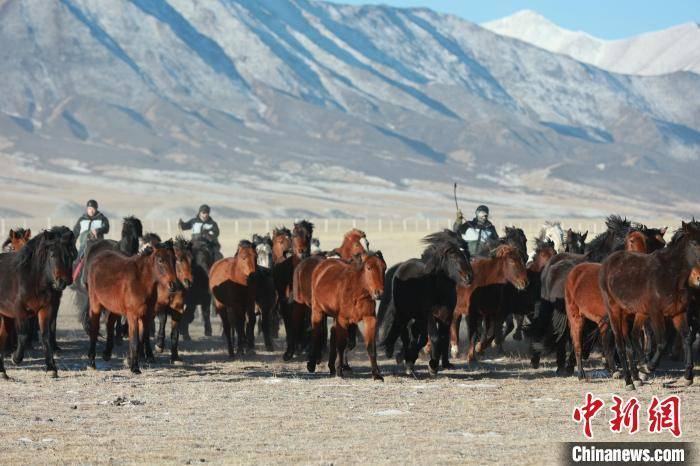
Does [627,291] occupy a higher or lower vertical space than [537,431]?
higher

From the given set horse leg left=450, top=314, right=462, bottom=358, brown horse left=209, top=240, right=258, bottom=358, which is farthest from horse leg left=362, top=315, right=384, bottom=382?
brown horse left=209, top=240, right=258, bottom=358

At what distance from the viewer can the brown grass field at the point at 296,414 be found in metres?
11.0

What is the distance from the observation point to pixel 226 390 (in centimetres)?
1506

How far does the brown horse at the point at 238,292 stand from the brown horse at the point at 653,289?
6146 mm

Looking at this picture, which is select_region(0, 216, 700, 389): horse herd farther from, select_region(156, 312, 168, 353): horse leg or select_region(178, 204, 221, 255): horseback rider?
select_region(178, 204, 221, 255): horseback rider

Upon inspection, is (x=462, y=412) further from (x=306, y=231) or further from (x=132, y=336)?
(x=306, y=231)

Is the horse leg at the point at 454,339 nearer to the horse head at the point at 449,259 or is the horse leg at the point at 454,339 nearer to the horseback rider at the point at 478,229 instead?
the horse head at the point at 449,259

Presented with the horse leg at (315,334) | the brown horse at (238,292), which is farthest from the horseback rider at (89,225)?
the horse leg at (315,334)

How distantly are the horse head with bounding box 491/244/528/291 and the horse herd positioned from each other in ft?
0.06

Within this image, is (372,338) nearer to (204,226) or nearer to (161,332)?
(161,332)

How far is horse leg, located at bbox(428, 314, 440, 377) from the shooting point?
16359 mm

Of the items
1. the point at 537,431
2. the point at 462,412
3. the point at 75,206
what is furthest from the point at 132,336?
the point at 75,206

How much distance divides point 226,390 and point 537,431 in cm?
431

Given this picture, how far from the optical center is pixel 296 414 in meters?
13.1
